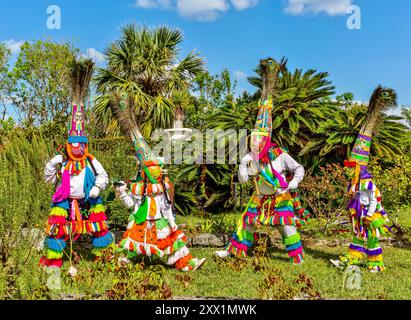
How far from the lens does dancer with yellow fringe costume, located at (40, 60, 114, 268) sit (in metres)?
5.45

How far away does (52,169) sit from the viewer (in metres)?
5.67

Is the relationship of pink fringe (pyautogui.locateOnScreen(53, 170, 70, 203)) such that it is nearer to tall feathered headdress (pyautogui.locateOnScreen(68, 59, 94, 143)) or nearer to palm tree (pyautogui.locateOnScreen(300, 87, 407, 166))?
tall feathered headdress (pyautogui.locateOnScreen(68, 59, 94, 143))

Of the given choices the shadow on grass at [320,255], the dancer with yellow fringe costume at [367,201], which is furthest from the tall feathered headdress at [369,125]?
the shadow on grass at [320,255]

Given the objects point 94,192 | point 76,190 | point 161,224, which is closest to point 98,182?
point 94,192

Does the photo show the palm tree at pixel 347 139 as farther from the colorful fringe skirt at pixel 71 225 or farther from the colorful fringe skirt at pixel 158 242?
the colorful fringe skirt at pixel 71 225

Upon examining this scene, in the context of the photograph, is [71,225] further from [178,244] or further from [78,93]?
[78,93]

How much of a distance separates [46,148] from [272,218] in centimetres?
499

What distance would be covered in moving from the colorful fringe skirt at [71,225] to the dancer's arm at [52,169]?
355 mm

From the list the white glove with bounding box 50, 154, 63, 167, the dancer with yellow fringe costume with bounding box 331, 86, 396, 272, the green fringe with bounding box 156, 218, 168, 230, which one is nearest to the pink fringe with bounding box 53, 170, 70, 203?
the white glove with bounding box 50, 154, 63, 167

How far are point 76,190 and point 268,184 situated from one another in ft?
8.33

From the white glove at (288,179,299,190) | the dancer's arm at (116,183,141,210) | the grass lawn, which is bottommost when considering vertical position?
the grass lawn

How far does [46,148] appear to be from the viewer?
28.7 ft
